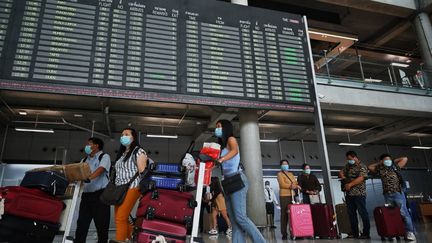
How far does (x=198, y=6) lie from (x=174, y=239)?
4.59 metres

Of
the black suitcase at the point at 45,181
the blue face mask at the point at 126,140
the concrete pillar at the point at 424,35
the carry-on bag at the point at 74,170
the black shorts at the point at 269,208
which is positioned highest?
the concrete pillar at the point at 424,35

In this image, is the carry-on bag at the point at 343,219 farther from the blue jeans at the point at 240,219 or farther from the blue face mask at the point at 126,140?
the blue face mask at the point at 126,140

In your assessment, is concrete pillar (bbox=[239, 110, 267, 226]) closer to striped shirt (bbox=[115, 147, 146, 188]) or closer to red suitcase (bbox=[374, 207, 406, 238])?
red suitcase (bbox=[374, 207, 406, 238])

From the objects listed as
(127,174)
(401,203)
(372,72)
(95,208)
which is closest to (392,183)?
(401,203)

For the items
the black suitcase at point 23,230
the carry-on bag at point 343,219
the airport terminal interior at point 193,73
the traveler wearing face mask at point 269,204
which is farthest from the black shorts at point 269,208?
the black suitcase at point 23,230

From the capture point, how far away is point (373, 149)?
1631cm

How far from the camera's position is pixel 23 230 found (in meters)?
3.07

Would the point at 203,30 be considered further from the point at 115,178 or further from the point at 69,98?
the point at 69,98

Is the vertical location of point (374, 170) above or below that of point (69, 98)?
below

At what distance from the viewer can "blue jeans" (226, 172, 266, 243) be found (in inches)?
118

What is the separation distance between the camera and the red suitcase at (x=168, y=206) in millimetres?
2789

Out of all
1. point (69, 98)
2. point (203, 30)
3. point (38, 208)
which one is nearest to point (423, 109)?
point (203, 30)

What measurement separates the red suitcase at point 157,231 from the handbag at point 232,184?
1.91 feet

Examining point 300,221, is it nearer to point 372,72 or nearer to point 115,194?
point 115,194
